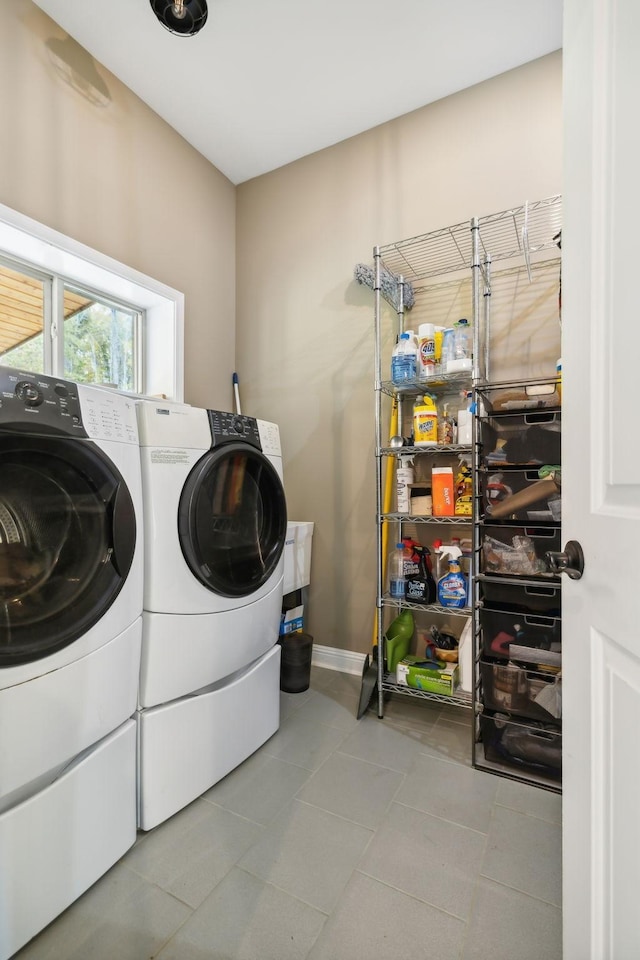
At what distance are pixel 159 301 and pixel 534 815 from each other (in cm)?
270

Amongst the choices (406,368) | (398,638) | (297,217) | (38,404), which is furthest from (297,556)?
(297,217)

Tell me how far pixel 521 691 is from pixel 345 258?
2.21 metres

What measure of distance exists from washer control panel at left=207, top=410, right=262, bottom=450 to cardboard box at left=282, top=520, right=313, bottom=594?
2.30 feet

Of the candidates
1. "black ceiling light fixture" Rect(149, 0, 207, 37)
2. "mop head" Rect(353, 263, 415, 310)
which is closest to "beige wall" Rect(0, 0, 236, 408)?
"black ceiling light fixture" Rect(149, 0, 207, 37)

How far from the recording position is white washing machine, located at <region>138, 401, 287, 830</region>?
1.29 meters

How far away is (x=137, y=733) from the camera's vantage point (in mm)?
1268

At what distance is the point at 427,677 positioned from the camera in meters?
1.84

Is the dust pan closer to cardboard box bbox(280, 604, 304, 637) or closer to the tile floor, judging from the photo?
the tile floor

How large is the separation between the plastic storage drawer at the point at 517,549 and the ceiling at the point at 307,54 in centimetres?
203

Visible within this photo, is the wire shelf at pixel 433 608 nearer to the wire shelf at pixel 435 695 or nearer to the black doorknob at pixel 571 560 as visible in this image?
the wire shelf at pixel 435 695

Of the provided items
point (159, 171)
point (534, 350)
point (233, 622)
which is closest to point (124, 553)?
point (233, 622)

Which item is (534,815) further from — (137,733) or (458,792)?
(137,733)

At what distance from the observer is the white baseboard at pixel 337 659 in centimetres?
232

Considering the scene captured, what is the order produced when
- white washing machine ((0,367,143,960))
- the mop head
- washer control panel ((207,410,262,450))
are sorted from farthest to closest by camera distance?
the mop head → washer control panel ((207,410,262,450)) → white washing machine ((0,367,143,960))
